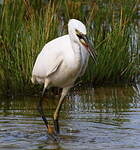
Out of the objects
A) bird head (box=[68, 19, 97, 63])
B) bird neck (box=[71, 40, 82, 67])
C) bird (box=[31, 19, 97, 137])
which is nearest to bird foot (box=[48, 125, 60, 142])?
bird (box=[31, 19, 97, 137])

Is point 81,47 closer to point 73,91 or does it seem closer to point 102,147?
point 102,147

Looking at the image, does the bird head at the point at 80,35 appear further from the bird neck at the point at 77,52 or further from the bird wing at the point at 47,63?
the bird wing at the point at 47,63

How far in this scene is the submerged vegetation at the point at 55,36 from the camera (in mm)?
9398

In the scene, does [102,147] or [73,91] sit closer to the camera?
[102,147]

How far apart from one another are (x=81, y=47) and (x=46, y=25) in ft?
7.12

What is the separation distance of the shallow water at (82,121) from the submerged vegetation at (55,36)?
0.26 metres

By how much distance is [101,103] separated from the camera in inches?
363

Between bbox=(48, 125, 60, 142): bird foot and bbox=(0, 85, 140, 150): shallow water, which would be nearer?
bbox=(0, 85, 140, 150): shallow water

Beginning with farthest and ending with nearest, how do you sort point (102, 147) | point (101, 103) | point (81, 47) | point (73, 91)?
point (73, 91), point (101, 103), point (81, 47), point (102, 147)

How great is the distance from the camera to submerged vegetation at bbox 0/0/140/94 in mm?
9398

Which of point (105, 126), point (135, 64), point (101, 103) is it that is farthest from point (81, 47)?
point (135, 64)

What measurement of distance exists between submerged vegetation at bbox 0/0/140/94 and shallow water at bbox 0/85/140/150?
0.26 metres

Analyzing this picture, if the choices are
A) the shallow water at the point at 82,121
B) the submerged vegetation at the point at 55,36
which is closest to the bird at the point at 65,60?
the shallow water at the point at 82,121

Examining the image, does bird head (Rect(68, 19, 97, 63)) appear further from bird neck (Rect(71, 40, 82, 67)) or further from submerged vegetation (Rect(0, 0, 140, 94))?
submerged vegetation (Rect(0, 0, 140, 94))
